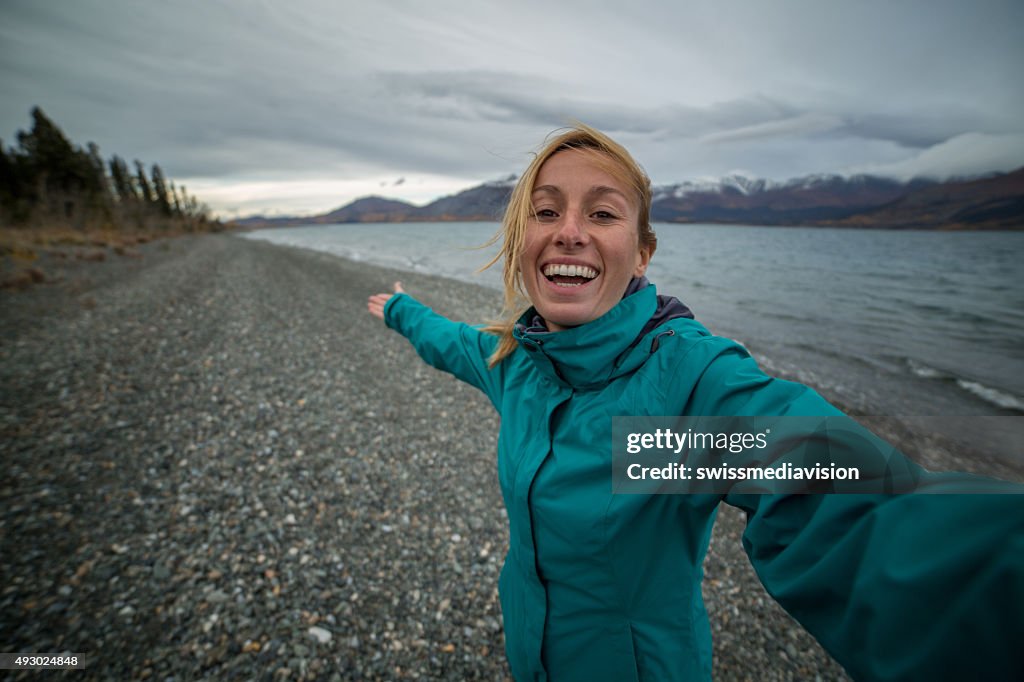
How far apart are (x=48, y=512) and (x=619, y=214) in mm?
7508

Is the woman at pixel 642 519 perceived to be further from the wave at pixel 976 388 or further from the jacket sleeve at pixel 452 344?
the wave at pixel 976 388

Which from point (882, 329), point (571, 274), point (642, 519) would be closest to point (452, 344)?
point (571, 274)

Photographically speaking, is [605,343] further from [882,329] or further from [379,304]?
[882,329]

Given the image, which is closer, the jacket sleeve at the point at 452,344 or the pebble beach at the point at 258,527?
the jacket sleeve at the point at 452,344

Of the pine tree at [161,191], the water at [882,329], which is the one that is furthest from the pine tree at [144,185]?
the water at [882,329]

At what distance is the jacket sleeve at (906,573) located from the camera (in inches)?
30.4

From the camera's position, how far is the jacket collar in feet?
5.78

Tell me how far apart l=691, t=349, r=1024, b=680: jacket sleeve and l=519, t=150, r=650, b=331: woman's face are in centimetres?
100

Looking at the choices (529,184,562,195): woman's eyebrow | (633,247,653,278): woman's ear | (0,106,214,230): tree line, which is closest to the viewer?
(529,184,562,195): woman's eyebrow

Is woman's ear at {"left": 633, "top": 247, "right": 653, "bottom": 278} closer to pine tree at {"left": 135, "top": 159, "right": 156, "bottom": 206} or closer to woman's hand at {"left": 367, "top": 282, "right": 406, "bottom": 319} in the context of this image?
woman's hand at {"left": 367, "top": 282, "right": 406, "bottom": 319}

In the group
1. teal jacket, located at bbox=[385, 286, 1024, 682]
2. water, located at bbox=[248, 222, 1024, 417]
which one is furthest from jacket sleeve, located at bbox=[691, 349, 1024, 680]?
water, located at bbox=[248, 222, 1024, 417]

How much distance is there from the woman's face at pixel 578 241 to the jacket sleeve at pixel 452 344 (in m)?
0.85

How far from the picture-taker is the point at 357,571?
4.46m

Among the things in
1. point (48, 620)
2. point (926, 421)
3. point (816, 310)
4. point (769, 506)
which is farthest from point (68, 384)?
point (816, 310)
